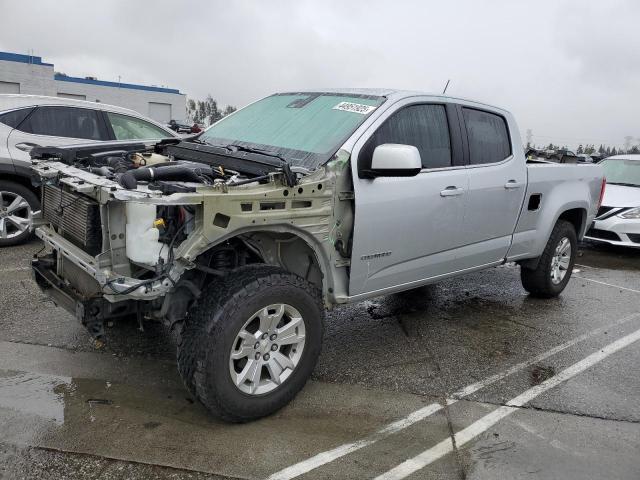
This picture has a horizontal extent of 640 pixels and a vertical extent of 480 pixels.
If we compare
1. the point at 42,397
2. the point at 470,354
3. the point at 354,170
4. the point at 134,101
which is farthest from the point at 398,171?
the point at 134,101

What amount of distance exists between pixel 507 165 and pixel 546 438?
2.43 meters

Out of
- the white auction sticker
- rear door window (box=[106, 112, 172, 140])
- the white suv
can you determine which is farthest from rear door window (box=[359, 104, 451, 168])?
rear door window (box=[106, 112, 172, 140])

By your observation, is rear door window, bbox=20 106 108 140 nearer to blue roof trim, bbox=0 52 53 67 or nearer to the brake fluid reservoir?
the brake fluid reservoir

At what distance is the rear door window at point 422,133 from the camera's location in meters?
3.80

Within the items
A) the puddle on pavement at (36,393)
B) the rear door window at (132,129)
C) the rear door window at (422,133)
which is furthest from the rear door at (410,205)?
the rear door window at (132,129)

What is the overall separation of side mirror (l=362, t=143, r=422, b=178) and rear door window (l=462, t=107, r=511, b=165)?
4.09ft

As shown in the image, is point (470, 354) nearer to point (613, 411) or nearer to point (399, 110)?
point (613, 411)

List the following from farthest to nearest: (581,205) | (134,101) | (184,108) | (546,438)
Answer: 1. (184,108)
2. (134,101)
3. (581,205)
4. (546,438)

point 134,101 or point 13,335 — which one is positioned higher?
point 134,101

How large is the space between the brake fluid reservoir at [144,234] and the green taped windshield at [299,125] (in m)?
1.12

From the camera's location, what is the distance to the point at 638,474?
289 centimetres

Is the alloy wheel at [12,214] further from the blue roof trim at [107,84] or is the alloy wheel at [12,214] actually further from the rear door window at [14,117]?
the blue roof trim at [107,84]

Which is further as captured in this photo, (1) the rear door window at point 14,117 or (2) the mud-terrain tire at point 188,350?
(1) the rear door window at point 14,117

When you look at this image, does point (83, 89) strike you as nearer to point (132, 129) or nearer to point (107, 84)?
point (107, 84)
